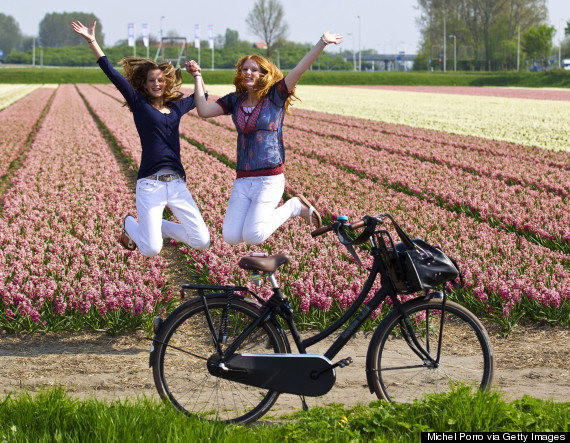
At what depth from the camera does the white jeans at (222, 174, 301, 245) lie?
563 cm

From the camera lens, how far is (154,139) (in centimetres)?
555

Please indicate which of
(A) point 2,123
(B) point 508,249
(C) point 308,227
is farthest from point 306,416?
(A) point 2,123

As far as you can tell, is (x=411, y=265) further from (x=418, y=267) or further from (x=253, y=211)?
(x=253, y=211)

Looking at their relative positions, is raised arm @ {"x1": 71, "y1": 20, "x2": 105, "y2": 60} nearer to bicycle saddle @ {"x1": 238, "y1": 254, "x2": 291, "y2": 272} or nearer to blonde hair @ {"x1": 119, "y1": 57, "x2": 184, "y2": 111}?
blonde hair @ {"x1": 119, "y1": 57, "x2": 184, "y2": 111}

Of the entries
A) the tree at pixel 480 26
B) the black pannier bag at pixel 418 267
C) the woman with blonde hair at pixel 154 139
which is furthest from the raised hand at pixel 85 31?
the tree at pixel 480 26

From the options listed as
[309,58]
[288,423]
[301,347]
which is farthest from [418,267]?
[309,58]

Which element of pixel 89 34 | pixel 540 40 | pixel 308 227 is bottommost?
pixel 308 227

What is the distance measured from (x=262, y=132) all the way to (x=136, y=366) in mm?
2017

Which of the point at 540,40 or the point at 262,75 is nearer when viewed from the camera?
the point at 262,75

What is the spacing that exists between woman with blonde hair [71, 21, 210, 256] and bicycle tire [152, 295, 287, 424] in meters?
1.38

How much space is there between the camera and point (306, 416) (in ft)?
13.5

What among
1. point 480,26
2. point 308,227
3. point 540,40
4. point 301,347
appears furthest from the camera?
point 480,26

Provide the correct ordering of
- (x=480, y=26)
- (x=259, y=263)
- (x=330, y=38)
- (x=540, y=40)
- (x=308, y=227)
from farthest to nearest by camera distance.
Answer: (x=480, y=26)
(x=540, y=40)
(x=308, y=227)
(x=330, y=38)
(x=259, y=263)

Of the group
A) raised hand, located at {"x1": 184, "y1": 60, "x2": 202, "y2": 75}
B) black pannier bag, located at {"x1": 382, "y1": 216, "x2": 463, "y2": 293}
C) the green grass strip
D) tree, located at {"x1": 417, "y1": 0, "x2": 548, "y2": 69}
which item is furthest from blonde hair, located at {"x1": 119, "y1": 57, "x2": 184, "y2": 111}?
tree, located at {"x1": 417, "y1": 0, "x2": 548, "y2": 69}
